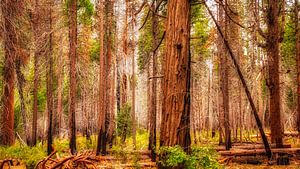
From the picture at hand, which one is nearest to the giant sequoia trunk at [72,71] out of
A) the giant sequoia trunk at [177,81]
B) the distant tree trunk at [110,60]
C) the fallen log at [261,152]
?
the distant tree trunk at [110,60]

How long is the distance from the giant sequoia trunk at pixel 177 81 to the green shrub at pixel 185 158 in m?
0.25

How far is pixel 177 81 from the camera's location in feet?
19.0

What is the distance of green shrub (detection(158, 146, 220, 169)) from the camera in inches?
207

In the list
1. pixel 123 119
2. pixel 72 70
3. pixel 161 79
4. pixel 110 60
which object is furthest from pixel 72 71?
pixel 123 119

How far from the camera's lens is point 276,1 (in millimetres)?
12750

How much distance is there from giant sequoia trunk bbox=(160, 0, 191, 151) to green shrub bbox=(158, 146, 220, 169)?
0.25 metres

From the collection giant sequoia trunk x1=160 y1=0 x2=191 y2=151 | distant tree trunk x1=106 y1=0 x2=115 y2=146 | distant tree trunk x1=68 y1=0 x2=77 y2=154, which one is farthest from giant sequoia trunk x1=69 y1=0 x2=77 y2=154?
giant sequoia trunk x1=160 y1=0 x2=191 y2=151

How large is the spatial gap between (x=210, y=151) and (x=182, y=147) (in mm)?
543

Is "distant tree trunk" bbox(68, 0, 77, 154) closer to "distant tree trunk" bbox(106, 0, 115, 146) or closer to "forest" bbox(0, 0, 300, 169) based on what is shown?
"forest" bbox(0, 0, 300, 169)

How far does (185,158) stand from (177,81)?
129cm

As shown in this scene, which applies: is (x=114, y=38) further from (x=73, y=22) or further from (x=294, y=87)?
(x=294, y=87)

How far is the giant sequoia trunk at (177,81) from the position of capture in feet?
18.8

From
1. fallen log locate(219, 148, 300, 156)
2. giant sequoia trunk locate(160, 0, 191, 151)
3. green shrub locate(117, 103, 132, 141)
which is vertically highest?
giant sequoia trunk locate(160, 0, 191, 151)

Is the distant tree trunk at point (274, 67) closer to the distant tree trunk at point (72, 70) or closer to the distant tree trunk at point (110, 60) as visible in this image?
the distant tree trunk at point (110, 60)
